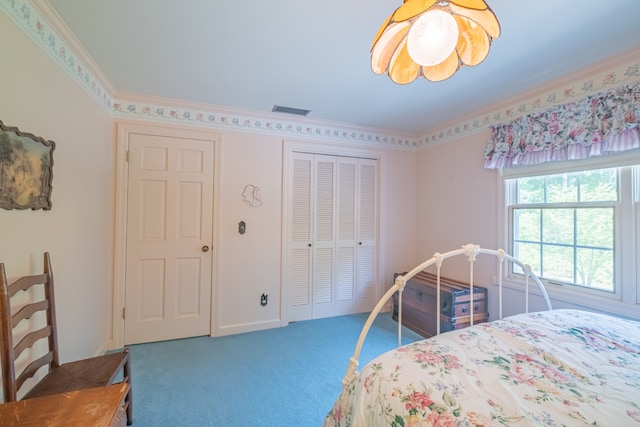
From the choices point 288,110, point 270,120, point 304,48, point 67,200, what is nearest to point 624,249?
point 304,48

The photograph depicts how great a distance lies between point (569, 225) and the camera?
2.15 metres

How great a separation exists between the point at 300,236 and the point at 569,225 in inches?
95.1

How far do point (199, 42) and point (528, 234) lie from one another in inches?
119

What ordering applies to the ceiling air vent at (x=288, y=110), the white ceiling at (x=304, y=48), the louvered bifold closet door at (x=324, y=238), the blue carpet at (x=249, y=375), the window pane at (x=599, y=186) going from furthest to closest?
the louvered bifold closet door at (x=324, y=238) < the ceiling air vent at (x=288, y=110) < the window pane at (x=599, y=186) < the blue carpet at (x=249, y=375) < the white ceiling at (x=304, y=48)

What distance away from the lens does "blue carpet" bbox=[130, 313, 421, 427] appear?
1651mm

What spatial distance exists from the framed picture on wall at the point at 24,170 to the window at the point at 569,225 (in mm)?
3463

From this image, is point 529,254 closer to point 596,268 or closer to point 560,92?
point 596,268

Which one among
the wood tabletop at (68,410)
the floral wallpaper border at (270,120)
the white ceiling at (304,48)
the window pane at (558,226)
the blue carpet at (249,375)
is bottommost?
the blue carpet at (249,375)

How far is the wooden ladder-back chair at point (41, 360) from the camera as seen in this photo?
1.08m

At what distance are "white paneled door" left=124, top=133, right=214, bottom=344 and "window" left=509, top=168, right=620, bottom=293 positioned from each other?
117 inches

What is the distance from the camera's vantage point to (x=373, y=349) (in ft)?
8.08

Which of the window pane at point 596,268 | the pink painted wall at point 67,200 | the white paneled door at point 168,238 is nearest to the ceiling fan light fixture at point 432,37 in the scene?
the pink painted wall at point 67,200

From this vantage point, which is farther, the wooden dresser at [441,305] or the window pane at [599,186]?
the wooden dresser at [441,305]

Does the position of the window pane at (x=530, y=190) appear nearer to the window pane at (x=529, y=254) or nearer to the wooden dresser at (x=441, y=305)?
the window pane at (x=529, y=254)
